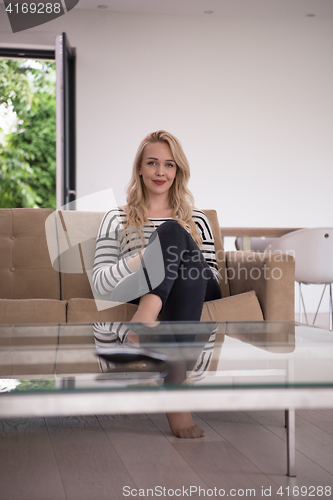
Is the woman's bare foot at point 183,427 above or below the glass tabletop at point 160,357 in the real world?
below

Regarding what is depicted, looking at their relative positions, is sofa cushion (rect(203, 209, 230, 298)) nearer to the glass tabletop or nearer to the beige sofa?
the beige sofa

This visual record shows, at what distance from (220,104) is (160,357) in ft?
14.7

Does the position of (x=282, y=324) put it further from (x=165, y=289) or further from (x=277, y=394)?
(x=277, y=394)

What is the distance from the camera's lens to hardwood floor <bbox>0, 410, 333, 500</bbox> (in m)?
1.17

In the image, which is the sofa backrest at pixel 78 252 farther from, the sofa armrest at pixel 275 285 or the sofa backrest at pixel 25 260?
the sofa armrest at pixel 275 285

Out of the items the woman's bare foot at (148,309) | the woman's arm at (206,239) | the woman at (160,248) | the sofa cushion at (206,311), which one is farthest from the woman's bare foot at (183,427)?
the woman's arm at (206,239)

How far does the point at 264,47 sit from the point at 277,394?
499 centimetres

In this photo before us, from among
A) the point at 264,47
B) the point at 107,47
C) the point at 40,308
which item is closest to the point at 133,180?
the point at 40,308

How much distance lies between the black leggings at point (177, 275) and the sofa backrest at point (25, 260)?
0.65 meters

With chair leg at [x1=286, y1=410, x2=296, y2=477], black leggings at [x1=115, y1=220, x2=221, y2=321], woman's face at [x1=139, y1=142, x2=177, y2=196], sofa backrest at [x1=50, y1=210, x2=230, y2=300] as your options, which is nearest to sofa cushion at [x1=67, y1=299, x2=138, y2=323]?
black leggings at [x1=115, y1=220, x2=221, y2=321]

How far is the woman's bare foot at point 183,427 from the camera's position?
4.91ft

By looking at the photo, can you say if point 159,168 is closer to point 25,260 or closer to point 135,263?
point 135,263

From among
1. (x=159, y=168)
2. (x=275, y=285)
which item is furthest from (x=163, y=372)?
(x=159, y=168)

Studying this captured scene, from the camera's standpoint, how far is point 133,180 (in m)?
2.34
